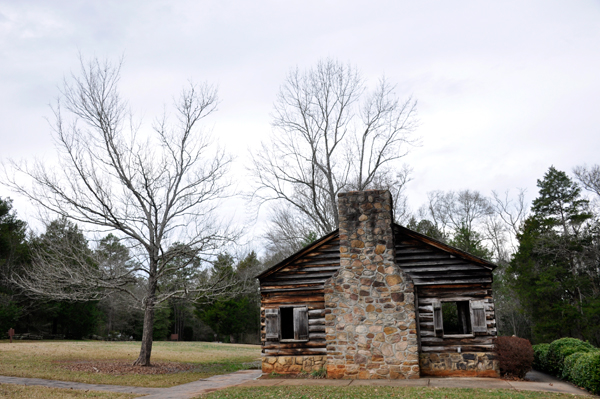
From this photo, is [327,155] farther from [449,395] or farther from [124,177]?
[449,395]

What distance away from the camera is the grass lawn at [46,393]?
970 centimetres

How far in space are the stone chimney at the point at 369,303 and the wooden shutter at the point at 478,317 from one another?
7.06 feet

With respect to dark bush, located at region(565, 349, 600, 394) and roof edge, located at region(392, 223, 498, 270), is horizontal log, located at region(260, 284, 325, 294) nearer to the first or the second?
roof edge, located at region(392, 223, 498, 270)

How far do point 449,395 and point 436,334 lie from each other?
13.5 feet

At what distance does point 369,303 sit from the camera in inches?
511

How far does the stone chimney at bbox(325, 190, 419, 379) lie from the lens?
41.3 feet

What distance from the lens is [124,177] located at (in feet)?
56.5

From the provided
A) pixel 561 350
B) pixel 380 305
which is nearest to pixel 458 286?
pixel 380 305

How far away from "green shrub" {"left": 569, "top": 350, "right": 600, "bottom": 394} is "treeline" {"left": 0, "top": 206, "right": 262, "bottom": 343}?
38.7ft

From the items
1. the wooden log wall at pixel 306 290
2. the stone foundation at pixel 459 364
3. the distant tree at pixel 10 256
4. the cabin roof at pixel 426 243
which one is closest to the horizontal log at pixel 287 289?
the wooden log wall at pixel 306 290

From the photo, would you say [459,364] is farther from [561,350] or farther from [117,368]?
[117,368]

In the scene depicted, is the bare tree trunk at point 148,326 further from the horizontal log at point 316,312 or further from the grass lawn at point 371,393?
the grass lawn at point 371,393

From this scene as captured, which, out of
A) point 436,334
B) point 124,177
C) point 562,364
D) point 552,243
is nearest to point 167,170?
point 124,177

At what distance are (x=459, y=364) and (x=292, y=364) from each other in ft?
16.9
